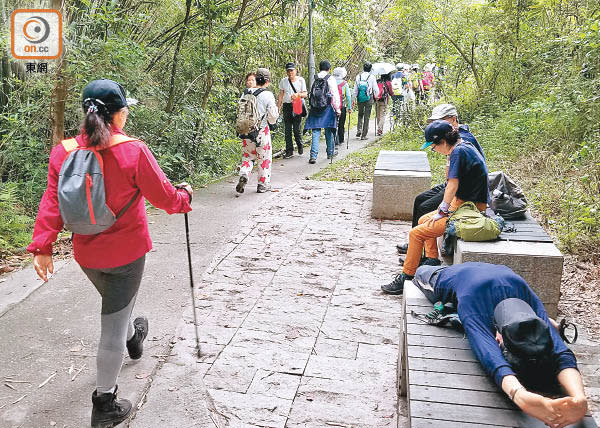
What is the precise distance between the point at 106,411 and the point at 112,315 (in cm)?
58

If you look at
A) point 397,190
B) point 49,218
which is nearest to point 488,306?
point 49,218

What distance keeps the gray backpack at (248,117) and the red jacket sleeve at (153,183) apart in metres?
5.47

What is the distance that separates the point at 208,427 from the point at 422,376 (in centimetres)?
137

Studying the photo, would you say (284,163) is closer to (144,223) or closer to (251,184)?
(251,184)

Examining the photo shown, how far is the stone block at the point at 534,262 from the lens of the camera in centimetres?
451

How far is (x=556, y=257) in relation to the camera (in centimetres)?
449

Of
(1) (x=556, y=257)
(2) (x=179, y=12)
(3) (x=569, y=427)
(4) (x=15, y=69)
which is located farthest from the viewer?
(2) (x=179, y=12)

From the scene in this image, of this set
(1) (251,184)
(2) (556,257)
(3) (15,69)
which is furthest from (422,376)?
(3) (15,69)

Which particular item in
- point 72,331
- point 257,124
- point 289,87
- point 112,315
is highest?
point 289,87

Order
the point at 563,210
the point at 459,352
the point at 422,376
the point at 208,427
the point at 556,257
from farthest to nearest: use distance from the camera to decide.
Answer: the point at 563,210 → the point at 556,257 → the point at 208,427 → the point at 459,352 → the point at 422,376

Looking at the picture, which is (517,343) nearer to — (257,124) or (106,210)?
(106,210)

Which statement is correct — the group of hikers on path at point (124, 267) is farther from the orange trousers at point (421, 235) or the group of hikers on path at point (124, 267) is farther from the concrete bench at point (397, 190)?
the concrete bench at point (397, 190)

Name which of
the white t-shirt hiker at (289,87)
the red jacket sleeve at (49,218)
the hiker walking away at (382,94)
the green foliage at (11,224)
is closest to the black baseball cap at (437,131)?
the red jacket sleeve at (49,218)

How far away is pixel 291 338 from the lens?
4555mm
